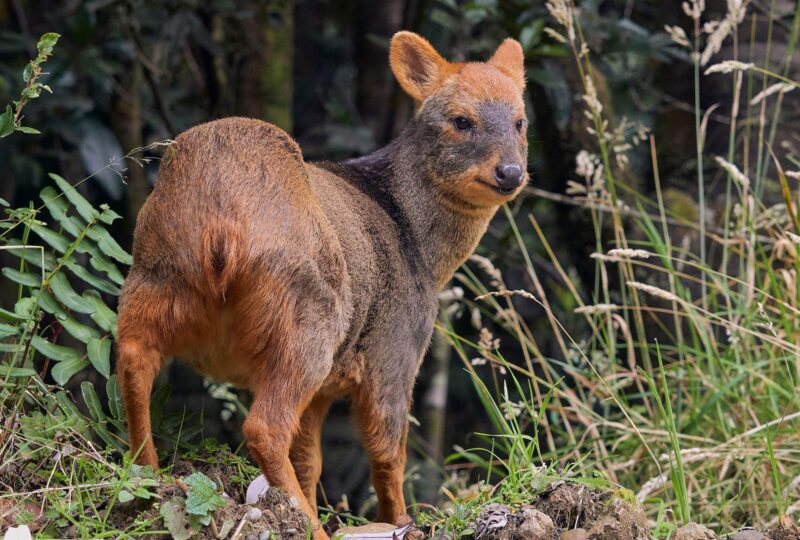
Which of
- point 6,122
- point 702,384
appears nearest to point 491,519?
point 6,122

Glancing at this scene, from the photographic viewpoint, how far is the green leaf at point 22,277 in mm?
3822

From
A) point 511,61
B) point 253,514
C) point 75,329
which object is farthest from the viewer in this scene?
point 511,61

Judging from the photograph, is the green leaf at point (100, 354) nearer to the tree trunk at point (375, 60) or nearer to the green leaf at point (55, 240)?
the green leaf at point (55, 240)

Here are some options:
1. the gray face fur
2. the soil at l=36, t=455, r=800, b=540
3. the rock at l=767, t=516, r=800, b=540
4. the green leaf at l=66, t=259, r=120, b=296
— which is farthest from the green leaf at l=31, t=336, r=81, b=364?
the rock at l=767, t=516, r=800, b=540

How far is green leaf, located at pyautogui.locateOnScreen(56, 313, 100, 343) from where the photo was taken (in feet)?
12.8

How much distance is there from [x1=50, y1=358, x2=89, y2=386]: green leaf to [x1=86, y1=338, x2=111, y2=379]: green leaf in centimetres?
5

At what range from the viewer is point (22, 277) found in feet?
12.6

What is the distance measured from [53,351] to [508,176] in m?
1.85

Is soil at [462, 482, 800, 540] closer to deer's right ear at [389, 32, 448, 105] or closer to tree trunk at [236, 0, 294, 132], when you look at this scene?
deer's right ear at [389, 32, 448, 105]

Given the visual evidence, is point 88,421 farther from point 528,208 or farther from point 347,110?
point 347,110

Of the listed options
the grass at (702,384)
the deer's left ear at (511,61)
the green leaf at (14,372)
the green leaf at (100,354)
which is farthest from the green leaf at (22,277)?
the deer's left ear at (511,61)

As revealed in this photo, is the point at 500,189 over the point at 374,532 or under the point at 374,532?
over

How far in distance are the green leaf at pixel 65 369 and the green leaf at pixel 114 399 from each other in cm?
12

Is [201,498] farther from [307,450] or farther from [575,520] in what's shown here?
[307,450]
